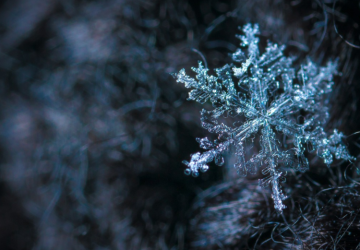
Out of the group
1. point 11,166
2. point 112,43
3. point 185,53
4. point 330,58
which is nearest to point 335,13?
point 330,58

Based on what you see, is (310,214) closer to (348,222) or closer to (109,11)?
(348,222)

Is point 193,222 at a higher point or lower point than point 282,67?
lower

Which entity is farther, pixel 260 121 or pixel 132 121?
pixel 132 121
